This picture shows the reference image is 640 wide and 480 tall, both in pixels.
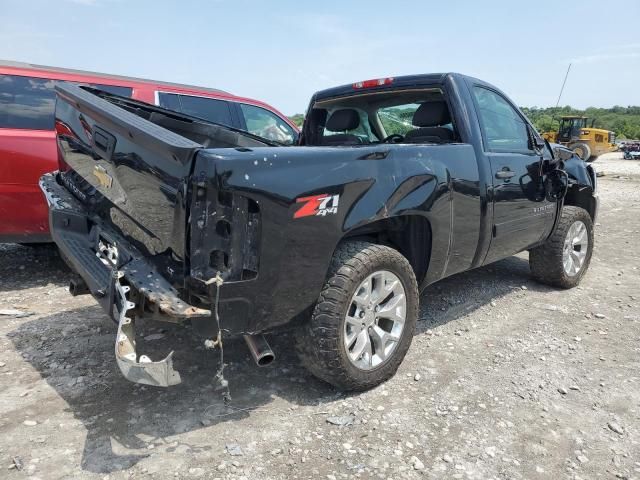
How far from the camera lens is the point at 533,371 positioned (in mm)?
3145

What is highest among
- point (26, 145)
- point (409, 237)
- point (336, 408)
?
point (26, 145)

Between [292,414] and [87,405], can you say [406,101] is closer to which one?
[292,414]

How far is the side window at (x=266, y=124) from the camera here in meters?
6.19

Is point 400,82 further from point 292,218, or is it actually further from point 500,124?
point 292,218

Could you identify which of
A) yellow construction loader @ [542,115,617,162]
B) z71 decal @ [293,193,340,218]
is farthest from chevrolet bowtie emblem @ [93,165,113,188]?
yellow construction loader @ [542,115,617,162]

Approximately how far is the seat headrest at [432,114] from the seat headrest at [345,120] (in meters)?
0.75

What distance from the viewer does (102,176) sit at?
2.78 metres

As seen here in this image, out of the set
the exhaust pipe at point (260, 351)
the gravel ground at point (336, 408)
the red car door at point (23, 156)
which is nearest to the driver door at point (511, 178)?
the gravel ground at point (336, 408)

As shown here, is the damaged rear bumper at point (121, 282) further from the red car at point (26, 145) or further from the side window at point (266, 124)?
the side window at point (266, 124)

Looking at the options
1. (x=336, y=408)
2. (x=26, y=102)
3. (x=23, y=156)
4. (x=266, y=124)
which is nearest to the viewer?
(x=336, y=408)

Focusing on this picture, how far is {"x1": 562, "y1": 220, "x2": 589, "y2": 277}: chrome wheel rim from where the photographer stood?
475cm

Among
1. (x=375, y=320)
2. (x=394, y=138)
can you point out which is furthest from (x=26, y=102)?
(x=375, y=320)

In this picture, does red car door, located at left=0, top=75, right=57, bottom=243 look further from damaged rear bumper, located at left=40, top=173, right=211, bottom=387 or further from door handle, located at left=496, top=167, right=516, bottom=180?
door handle, located at left=496, top=167, right=516, bottom=180

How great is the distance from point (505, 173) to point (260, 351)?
2.37 meters
